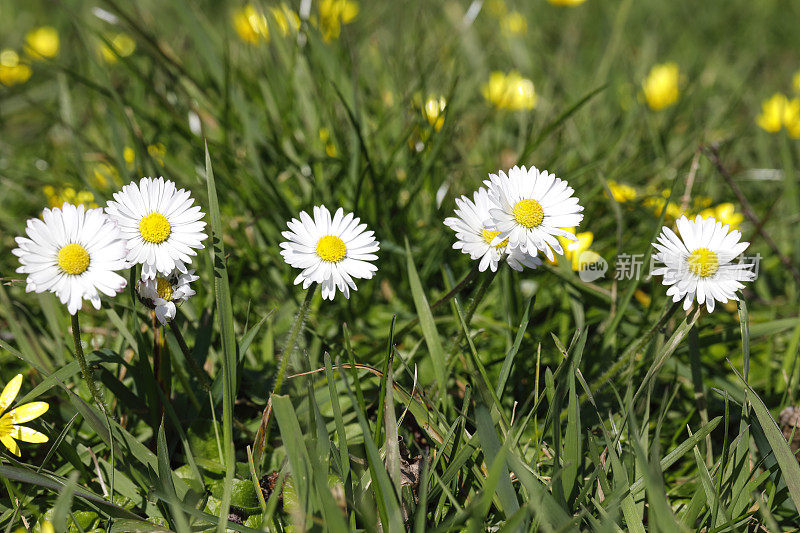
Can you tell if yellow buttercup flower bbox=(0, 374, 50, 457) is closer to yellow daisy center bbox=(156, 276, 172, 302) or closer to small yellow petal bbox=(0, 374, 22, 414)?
small yellow petal bbox=(0, 374, 22, 414)

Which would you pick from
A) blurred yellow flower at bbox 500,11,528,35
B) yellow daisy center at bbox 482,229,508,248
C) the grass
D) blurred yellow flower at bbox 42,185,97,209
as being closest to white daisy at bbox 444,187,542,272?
yellow daisy center at bbox 482,229,508,248

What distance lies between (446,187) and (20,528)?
5.15 ft

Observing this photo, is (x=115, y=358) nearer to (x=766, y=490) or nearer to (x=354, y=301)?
(x=354, y=301)

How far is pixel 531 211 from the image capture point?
124 centimetres

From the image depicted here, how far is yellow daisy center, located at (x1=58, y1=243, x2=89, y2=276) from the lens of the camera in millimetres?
1104

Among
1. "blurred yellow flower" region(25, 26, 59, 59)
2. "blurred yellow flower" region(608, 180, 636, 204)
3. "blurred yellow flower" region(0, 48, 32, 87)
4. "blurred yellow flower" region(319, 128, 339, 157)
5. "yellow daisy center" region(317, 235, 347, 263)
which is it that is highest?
"blurred yellow flower" region(25, 26, 59, 59)

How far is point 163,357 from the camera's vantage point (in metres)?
1.48

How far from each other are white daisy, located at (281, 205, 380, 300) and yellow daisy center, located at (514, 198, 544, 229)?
313 millimetres

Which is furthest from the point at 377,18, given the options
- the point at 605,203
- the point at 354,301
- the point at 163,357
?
the point at 163,357

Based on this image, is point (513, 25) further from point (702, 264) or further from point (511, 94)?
point (702, 264)

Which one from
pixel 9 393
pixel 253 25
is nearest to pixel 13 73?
pixel 253 25

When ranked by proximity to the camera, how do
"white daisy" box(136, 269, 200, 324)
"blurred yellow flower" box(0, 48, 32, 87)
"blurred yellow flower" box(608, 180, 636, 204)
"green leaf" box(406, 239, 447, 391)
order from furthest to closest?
"blurred yellow flower" box(0, 48, 32, 87) → "blurred yellow flower" box(608, 180, 636, 204) → "green leaf" box(406, 239, 447, 391) → "white daisy" box(136, 269, 200, 324)

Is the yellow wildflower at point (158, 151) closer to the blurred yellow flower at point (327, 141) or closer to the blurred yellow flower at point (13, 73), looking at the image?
the blurred yellow flower at point (327, 141)

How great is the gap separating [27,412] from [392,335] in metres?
0.83
